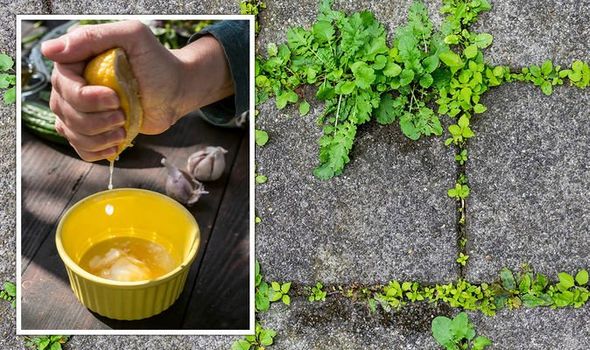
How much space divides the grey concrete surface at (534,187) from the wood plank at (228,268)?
34 cm

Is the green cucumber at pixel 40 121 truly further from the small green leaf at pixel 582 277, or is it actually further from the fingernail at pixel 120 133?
the small green leaf at pixel 582 277

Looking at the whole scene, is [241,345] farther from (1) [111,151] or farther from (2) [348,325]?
(1) [111,151]

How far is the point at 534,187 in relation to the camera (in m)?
1.13

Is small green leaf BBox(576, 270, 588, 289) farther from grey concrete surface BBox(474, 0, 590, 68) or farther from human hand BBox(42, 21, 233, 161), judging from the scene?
human hand BBox(42, 21, 233, 161)

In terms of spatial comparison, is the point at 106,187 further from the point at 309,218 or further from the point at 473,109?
the point at 473,109

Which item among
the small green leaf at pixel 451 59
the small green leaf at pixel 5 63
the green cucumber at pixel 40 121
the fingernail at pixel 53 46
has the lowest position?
the green cucumber at pixel 40 121

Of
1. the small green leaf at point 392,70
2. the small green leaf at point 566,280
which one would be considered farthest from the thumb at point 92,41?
the small green leaf at point 566,280

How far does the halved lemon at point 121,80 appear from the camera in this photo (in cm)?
98

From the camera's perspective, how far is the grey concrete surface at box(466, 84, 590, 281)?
1126mm

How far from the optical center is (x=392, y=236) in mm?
1127

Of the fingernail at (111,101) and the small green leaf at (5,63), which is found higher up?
the fingernail at (111,101)

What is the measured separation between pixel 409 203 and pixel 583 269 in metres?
0.28

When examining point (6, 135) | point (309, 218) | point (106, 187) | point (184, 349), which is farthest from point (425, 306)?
point (6, 135)

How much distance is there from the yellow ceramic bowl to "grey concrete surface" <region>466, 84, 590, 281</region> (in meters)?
0.43
